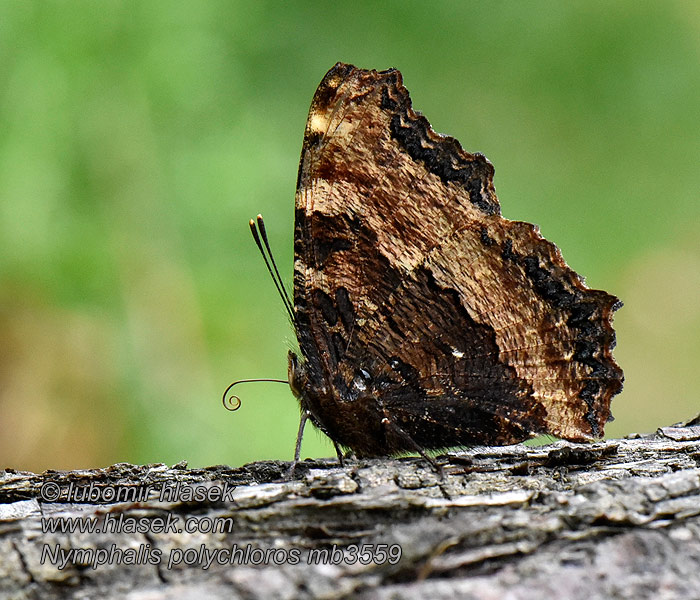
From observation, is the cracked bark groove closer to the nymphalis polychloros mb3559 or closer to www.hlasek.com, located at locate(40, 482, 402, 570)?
www.hlasek.com, located at locate(40, 482, 402, 570)

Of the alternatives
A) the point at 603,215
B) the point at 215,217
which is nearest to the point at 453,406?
the point at 215,217

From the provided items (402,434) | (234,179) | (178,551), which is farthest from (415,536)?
(234,179)

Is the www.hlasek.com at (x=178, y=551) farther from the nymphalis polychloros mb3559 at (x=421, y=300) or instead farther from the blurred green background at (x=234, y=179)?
the blurred green background at (x=234, y=179)

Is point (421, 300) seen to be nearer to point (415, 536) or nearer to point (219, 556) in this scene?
point (415, 536)

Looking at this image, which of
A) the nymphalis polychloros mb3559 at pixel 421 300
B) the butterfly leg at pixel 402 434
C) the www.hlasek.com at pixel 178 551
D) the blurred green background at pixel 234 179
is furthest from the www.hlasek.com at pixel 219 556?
the blurred green background at pixel 234 179

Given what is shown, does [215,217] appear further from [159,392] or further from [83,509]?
[83,509]

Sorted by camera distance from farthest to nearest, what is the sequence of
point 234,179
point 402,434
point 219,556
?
point 234,179 → point 402,434 → point 219,556
